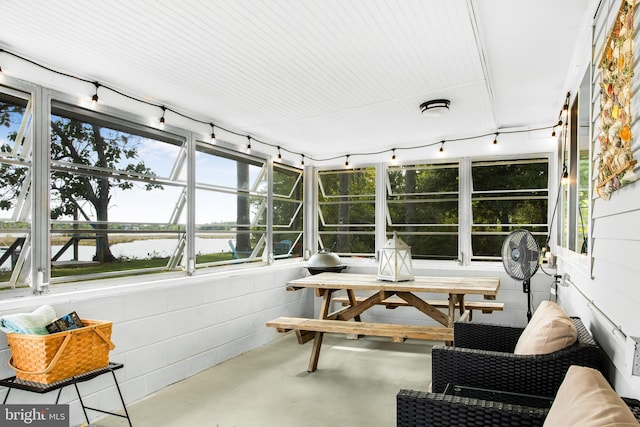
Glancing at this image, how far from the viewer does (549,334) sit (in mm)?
2100

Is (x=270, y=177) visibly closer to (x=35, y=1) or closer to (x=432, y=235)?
(x=432, y=235)

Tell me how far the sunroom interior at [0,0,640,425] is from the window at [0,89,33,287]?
0.5 inches

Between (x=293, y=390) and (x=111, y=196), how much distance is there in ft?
7.25

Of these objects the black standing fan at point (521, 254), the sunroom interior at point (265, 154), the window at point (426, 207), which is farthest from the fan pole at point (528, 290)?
the window at point (426, 207)

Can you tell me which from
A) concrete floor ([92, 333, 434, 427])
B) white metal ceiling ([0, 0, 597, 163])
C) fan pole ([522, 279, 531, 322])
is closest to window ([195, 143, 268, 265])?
white metal ceiling ([0, 0, 597, 163])

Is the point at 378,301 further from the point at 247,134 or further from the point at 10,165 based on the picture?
the point at 10,165

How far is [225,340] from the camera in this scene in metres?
4.46

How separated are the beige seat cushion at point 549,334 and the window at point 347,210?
3.76m

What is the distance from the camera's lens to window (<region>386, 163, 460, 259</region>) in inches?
222

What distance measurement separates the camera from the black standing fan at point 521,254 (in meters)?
3.46

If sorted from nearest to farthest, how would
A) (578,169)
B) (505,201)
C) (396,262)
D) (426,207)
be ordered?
1. (578,169)
2. (396,262)
3. (505,201)
4. (426,207)

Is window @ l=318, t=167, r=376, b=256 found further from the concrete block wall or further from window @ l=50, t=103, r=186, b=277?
window @ l=50, t=103, r=186, b=277

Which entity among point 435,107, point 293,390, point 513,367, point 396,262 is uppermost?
point 435,107

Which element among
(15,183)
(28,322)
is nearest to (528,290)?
(28,322)
